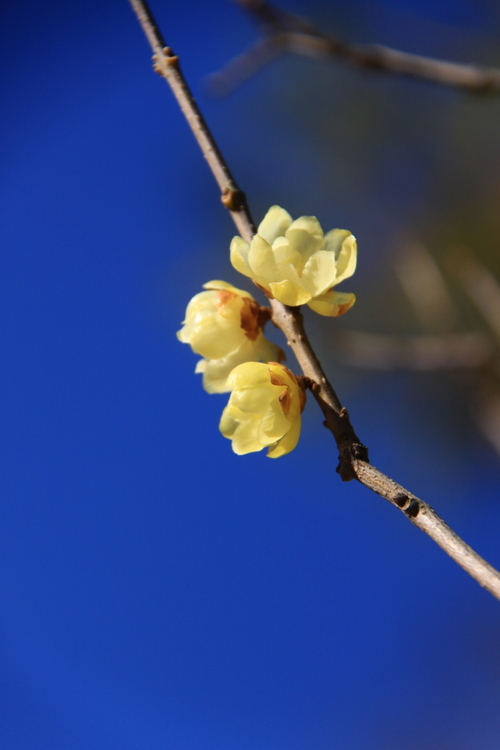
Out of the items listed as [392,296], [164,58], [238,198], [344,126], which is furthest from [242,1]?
[344,126]

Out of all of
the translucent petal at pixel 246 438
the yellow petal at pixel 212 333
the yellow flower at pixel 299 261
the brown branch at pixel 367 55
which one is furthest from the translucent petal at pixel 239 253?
the brown branch at pixel 367 55

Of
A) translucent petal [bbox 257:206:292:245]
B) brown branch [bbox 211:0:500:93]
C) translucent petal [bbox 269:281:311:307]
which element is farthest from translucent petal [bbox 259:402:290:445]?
brown branch [bbox 211:0:500:93]

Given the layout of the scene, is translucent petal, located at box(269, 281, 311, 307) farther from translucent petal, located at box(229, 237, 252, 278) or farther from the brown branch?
the brown branch

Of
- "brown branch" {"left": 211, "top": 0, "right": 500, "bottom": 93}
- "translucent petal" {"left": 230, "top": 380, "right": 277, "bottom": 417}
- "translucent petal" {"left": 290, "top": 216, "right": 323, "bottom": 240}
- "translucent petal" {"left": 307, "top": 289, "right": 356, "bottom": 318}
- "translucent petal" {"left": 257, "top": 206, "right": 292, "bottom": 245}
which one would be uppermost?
"brown branch" {"left": 211, "top": 0, "right": 500, "bottom": 93}

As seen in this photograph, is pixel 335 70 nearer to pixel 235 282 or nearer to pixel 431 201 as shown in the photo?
pixel 431 201

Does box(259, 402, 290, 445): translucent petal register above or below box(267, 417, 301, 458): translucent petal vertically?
above

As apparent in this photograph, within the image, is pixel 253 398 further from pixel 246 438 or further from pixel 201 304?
pixel 201 304

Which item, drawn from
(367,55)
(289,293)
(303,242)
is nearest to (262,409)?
(289,293)
